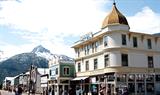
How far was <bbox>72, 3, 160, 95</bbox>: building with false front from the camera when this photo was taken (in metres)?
44.0

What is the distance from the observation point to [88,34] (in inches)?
2096

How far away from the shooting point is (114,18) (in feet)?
150

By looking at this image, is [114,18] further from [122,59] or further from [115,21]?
[122,59]

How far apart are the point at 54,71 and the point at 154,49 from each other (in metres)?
24.4

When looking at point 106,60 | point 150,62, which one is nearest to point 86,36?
point 106,60

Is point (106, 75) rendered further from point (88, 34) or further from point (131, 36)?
point (88, 34)

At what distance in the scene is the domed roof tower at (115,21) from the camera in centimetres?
4450

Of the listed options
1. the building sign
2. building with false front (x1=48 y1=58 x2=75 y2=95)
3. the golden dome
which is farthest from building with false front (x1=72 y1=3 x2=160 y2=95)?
building with false front (x1=48 y1=58 x2=75 y2=95)

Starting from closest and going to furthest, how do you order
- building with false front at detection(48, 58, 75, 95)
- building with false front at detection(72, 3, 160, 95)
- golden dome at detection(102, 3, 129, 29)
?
building with false front at detection(72, 3, 160, 95) < golden dome at detection(102, 3, 129, 29) < building with false front at detection(48, 58, 75, 95)

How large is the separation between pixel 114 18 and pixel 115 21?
684 millimetres

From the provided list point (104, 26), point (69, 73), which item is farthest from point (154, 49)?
point (69, 73)

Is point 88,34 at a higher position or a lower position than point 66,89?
higher

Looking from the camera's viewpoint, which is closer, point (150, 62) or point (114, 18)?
point (114, 18)

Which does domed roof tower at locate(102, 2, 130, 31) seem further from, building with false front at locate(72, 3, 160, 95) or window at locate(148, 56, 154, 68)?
window at locate(148, 56, 154, 68)
